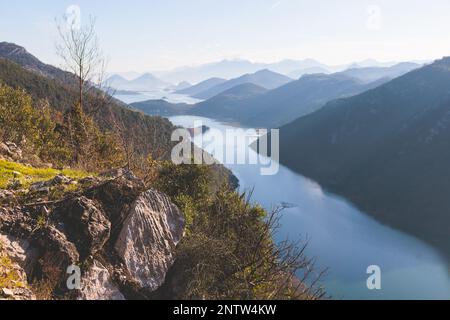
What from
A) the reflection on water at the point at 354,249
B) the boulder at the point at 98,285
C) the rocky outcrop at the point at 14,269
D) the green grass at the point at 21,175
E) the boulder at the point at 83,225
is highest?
the green grass at the point at 21,175

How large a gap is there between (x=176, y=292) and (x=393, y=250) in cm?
7083

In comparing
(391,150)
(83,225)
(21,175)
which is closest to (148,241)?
(83,225)

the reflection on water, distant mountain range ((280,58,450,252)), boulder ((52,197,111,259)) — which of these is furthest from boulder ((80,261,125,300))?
distant mountain range ((280,58,450,252))

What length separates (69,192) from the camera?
9.28 metres

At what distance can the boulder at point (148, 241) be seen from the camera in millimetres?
9234

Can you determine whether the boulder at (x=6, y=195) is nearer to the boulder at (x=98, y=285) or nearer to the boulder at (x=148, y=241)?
the boulder at (x=98, y=285)

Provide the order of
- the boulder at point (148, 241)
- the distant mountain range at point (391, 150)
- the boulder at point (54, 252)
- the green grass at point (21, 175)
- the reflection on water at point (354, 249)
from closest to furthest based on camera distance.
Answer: the boulder at point (54, 252) → the boulder at point (148, 241) → the green grass at point (21, 175) → the reflection on water at point (354, 249) → the distant mountain range at point (391, 150)

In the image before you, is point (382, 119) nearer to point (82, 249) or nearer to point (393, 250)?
point (393, 250)

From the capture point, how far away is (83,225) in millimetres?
8734

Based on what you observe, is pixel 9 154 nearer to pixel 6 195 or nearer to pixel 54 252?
pixel 6 195

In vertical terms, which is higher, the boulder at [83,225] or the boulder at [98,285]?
the boulder at [83,225]

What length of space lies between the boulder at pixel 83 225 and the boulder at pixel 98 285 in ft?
1.32

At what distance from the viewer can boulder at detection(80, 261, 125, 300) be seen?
26.4 feet

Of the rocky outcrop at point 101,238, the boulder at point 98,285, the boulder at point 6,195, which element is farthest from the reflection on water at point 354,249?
the boulder at point 6,195
